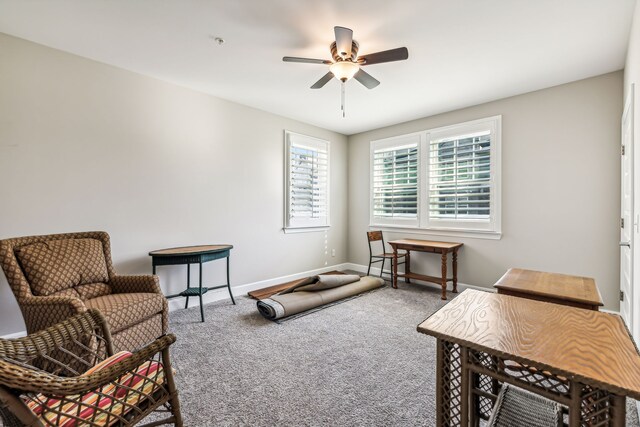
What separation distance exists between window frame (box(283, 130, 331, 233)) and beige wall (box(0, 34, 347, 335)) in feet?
0.33

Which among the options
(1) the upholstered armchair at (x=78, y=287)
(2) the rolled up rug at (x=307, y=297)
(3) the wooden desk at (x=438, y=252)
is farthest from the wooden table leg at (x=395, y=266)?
(1) the upholstered armchair at (x=78, y=287)

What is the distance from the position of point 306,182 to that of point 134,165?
2.55 meters

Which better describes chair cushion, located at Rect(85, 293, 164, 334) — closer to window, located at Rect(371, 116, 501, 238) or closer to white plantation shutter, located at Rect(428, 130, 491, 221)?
window, located at Rect(371, 116, 501, 238)

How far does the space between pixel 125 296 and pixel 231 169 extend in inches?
83.5

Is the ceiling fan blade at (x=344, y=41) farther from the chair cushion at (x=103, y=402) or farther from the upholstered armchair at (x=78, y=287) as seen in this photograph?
the upholstered armchair at (x=78, y=287)

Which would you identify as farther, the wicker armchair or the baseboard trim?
the baseboard trim

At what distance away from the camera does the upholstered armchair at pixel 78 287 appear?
2061 millimetres

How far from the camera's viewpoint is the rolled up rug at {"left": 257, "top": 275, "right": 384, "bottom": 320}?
3.19m

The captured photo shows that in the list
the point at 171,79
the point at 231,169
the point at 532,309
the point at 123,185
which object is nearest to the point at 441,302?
the point at 532,309

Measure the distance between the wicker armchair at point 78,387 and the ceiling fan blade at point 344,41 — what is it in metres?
2.26

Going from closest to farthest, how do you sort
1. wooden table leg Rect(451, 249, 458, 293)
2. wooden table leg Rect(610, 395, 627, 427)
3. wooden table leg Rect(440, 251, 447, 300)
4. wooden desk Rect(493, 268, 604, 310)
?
wooden table leg Rect(610, 395, 627, 427)
wooden desk Rect(493, 268, 604, 310)
wooden table leg Rect(440, 251, 447, 300)
wooden table leg Rect(451, 249, 458, 293)

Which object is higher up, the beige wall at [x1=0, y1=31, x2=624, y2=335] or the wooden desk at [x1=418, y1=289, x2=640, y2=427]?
the beige wall at [x1=0, y1=31, x2=624, y2=335]

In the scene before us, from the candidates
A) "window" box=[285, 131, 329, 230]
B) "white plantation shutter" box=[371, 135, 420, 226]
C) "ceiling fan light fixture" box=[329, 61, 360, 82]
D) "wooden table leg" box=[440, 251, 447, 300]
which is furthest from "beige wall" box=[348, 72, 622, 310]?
"ceiling fan light fixture" box=[329, 61, 360, 82]

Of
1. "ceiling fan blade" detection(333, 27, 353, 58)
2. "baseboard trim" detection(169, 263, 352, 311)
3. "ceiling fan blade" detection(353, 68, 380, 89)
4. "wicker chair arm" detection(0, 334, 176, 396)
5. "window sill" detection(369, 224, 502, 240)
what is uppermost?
"ceiling fan blade" detection(333, 27, 353, 58)
